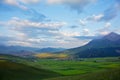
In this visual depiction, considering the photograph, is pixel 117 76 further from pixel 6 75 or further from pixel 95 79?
pixel 6 75

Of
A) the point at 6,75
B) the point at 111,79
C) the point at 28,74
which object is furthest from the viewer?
the point at 28,74

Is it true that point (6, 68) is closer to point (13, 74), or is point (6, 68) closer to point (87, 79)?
point (13, 74)

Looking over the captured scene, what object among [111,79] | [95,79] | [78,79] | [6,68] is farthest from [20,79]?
[111,79]

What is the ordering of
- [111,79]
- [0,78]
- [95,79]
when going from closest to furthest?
[111,79] < [95,79] < [0,78]

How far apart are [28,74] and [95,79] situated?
159ft

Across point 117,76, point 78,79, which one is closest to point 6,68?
point 78,79

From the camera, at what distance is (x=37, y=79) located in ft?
316

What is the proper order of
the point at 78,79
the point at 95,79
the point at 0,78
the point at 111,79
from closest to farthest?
the point at 111,79 < the point at 95,79 < the point at 78,79 < the point at 0,78

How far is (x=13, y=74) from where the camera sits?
324ft

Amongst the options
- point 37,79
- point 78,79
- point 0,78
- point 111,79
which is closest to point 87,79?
point 78,79

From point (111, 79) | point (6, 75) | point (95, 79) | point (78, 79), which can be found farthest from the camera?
point (6, 75)

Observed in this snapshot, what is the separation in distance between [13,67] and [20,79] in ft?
67.7

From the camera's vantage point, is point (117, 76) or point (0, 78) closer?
point (117, 76)

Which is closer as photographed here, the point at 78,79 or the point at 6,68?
the point at 78,79
